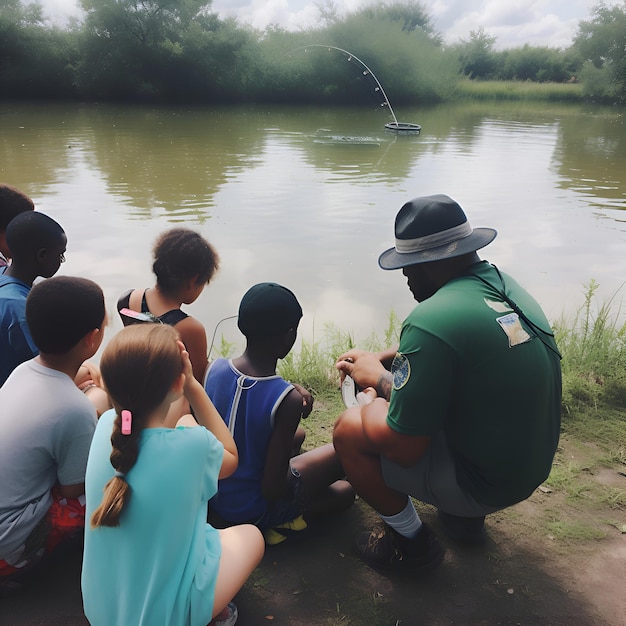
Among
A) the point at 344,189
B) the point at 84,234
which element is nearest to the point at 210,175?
the point at 344,189

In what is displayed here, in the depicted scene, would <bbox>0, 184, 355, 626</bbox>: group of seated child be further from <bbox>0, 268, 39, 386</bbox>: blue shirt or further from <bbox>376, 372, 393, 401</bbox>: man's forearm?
<bbox>376, 372, 393, 401</bbox>: man's forearm

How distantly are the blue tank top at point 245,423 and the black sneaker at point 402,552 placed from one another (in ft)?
1.37

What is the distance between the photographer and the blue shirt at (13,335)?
2262 mm

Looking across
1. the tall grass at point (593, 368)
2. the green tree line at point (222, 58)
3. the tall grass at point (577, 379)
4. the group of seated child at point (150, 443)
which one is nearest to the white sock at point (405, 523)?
the group of seated child at point (150, 443)

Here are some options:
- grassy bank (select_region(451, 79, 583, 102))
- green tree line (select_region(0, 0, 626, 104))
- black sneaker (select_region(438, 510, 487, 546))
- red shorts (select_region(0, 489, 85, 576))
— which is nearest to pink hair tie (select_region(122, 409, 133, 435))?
red shorts (select_region(0, 489, 85, 576))

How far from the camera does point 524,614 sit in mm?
1819

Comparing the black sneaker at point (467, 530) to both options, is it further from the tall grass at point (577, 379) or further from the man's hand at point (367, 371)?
the tall grass at point (577, 379)

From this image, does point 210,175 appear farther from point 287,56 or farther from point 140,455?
point 287,56

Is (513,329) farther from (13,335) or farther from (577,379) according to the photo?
(13,335)

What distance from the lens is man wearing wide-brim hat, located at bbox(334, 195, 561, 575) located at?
169 centimetres

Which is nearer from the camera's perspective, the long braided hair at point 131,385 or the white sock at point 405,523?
the long braided hair at point 131,385

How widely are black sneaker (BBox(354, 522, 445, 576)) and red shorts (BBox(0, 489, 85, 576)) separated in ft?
3.27

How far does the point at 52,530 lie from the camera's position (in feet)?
6.06

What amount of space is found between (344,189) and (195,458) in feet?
27.7
